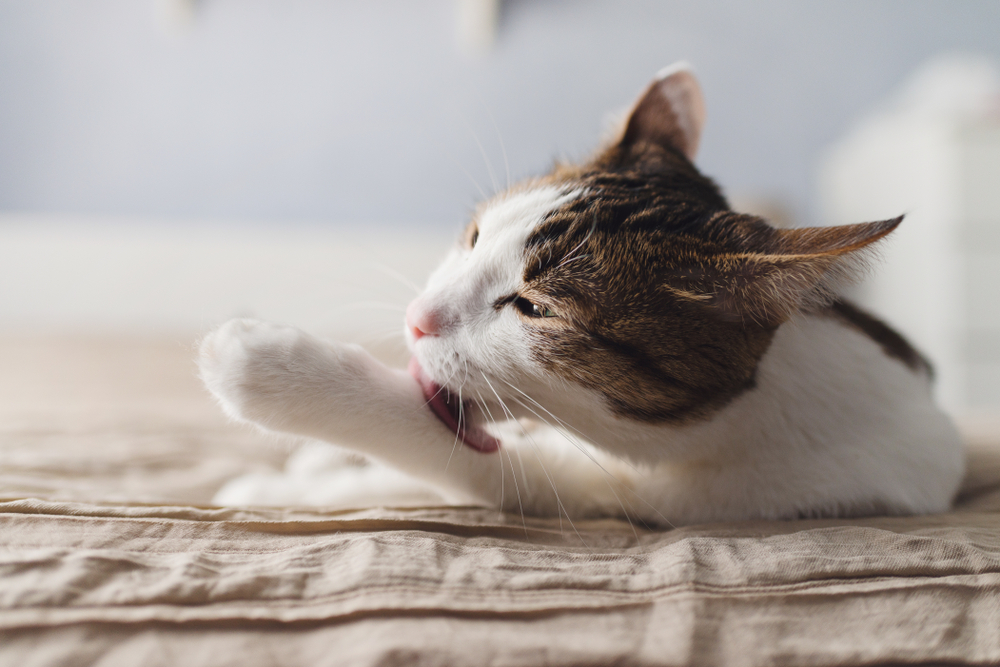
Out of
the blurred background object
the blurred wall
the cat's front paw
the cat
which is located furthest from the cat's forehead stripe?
the blurred wall

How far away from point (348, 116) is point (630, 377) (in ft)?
8.95

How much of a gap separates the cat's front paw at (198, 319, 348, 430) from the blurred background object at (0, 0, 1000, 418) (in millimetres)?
2106

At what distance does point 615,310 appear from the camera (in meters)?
0.60

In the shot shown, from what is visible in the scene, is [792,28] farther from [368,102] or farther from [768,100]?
[368,102]

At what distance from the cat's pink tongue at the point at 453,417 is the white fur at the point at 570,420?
0.01m

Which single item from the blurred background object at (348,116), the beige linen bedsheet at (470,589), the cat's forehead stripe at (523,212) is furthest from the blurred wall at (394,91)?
the beige linen bedsheet at (470,589)

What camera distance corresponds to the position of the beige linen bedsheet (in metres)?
0.37

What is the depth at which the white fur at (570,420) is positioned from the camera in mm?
602

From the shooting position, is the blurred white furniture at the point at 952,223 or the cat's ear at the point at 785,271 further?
the blurred white furniture at the point at 952,223

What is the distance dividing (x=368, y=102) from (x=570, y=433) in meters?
2.68

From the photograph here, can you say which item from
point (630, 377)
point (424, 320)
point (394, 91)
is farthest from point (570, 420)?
point (394, 91)

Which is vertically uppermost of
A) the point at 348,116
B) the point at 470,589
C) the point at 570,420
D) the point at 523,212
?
the point at 348,116

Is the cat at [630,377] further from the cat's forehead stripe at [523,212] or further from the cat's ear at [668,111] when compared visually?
the cat's ear at [668,111]

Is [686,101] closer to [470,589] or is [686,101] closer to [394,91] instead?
[470,589]
